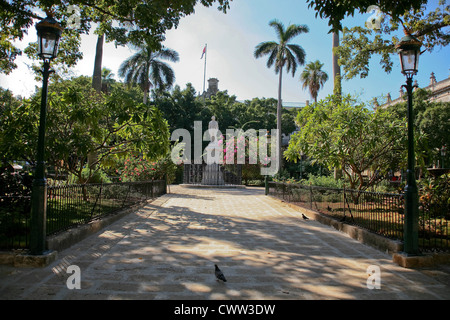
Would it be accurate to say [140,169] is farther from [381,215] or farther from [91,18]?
[381,215]

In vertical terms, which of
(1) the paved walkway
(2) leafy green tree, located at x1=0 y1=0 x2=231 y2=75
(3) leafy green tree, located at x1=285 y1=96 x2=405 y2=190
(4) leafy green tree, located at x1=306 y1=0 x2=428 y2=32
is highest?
(2) leafy green tree, located at x1=0 y1=0 x2=231 y2=75

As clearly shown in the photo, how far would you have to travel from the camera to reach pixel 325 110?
10703 millimetres

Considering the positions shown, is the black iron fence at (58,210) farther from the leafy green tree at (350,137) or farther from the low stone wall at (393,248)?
Result: the leafy green tree at (350,137)

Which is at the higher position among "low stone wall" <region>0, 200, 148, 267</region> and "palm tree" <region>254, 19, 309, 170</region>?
"palm tree" <region>254, 19, 309, 170</region>

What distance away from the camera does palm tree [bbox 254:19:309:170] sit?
28.1 m

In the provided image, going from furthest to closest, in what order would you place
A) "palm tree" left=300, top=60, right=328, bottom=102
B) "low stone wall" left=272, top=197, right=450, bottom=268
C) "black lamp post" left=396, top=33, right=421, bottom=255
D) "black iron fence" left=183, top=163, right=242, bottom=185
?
"palm tree" left=300, top=60, right=328, bottom=102
"black iron fence" left=183, top=163, right=242, bottom=185
"black lamp post" left=396, top=33, right=421, bottom=255
"low stone wall" left=272, top=197, right=450, bottom=268

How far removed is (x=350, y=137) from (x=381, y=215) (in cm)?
404

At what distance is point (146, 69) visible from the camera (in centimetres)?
3044

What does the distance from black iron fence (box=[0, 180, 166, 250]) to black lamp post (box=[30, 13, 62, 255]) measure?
1.52 ft

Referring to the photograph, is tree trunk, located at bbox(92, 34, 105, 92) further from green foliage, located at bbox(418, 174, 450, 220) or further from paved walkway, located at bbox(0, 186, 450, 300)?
green foliage, located at bbox(418, 174, 450, 220)

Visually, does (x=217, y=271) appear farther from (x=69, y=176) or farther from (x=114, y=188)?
(x=69, y=176)

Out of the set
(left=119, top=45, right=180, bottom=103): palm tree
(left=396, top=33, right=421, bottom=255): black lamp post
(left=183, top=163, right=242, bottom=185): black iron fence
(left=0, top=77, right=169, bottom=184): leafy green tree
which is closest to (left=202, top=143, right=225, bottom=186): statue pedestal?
(left=183, top=163, right=242, bottom=185): black iron fence

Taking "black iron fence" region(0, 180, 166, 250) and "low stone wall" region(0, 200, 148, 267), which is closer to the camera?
"low stone wall" region(0, 200, 148, 267)

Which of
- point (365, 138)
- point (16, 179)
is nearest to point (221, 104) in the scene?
point (365, 138)
